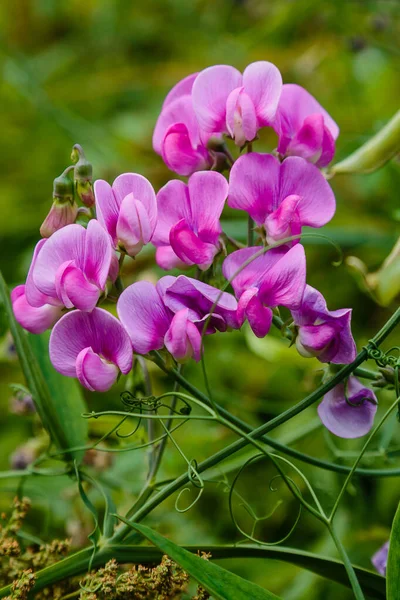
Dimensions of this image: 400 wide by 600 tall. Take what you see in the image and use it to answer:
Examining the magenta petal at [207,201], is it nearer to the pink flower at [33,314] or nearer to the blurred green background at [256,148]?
the pink flower at [33,314]

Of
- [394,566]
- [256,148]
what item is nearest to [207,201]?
[394,566]

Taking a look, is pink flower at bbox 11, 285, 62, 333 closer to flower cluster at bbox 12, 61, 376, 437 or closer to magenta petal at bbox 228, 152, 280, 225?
flower cluster at bbox 12, 61, 376, 437

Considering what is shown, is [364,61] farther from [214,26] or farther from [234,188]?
[234,188]

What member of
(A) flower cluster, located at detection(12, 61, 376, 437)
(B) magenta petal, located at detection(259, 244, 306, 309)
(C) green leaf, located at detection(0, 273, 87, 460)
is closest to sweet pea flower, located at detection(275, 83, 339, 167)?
(A) flower cluster, located at detection(12, 61, 376, 437)

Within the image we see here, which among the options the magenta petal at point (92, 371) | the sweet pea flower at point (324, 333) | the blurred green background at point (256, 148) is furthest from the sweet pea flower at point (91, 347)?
the blurred green background at point (256, 148)

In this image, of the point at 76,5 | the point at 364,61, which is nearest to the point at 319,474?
the point at 364,61
